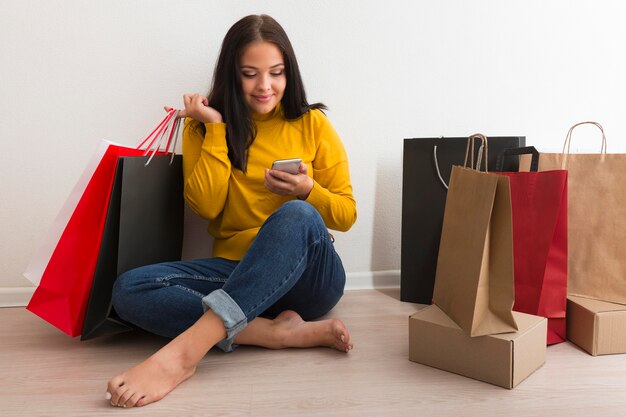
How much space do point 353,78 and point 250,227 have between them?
0.60 meters

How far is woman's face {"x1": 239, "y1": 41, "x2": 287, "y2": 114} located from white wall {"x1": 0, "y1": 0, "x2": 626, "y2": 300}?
294 mm

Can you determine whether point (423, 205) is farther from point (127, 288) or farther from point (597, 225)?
point (127, 288)

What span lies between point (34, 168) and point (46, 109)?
18 cm

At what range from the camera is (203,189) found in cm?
143

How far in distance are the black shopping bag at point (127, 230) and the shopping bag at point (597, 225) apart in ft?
3.29

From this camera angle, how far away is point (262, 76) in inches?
55.5

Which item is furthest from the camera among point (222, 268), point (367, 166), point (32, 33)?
point (367, 166)

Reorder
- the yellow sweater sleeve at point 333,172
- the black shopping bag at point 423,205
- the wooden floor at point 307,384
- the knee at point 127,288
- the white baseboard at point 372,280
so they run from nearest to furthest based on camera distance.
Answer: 1. the wooden floor at point 307,384
2. the knee at point 127,288
3. the yellow sweater sleeve at point 333,172
4. the black shopping bag at point 423,205
5. the white baseboard at point 372,280

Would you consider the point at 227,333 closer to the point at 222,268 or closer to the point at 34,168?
the point at 222,268

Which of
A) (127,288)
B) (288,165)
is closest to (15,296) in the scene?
(127,288)

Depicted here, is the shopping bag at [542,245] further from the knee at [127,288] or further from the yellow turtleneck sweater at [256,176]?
the knee at [127,288]

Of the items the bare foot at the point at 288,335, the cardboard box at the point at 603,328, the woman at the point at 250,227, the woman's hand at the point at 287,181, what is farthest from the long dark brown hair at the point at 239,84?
the cardboard box at the point at 603,328

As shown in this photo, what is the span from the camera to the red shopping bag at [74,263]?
4.15ft

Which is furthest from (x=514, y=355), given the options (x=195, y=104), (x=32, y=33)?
(x=32, y=33)
